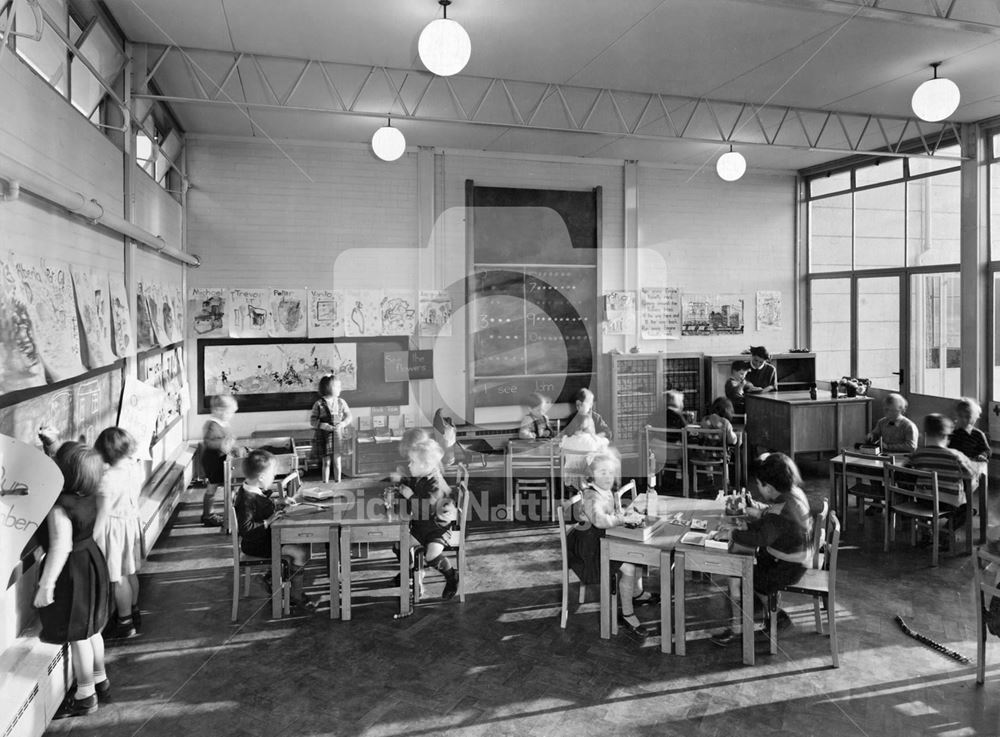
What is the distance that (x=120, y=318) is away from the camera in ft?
18.3

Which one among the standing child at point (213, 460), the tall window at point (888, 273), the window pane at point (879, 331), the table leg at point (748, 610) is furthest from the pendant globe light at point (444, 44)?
the window pane at point (879, 331)

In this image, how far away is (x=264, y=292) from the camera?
31.1ft

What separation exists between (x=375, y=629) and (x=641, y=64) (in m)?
5.65

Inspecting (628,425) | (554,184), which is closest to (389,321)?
(554,184)

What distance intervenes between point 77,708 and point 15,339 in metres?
1.91

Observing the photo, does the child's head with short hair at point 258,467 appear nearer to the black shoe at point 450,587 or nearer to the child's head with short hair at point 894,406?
the black shoe at point 450,587

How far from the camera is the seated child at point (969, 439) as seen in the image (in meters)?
6.50

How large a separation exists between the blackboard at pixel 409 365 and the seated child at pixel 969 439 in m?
6.22

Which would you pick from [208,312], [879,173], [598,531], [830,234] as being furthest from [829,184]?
[208,312]

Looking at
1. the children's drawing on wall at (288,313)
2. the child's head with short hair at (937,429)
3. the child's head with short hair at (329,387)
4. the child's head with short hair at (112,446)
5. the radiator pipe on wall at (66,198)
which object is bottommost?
the child's head with short hair at (937,429)

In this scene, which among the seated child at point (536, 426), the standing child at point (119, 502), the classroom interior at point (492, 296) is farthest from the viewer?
the seated child at point (536, 426)

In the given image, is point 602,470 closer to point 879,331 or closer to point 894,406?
point 894,406

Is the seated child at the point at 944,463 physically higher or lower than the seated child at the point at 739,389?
lower

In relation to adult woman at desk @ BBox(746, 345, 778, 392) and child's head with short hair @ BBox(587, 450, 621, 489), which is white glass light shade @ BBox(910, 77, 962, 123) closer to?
child's head with short hair @ BBox(587, 450, 621, 489)
